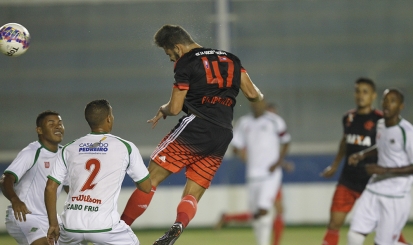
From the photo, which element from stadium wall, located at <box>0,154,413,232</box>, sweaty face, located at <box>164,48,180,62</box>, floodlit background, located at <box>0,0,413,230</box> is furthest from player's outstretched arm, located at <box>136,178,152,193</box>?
stadium wall, located at <box>0,154,413,232</box>

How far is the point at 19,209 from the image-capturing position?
20.1 feet

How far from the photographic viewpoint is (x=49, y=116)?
21.7 feet

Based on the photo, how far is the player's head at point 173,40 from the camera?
20.4 feet

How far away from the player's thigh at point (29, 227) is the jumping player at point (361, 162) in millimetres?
3332

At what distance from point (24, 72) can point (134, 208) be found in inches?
301

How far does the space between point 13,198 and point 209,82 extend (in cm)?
194

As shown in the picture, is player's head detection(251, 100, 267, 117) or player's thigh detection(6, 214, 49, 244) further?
player's head detection(251, 100, 267, 117)

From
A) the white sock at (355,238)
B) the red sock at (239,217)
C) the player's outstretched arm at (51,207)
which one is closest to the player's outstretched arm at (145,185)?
the player's outstretched arm at (51,207)

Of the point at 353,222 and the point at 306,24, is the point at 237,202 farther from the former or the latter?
the point at 353,222

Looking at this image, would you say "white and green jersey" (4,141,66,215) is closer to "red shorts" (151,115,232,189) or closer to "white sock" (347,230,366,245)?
"red shorts" (151,115,232,189)

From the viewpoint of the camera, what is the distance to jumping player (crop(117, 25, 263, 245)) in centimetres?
614

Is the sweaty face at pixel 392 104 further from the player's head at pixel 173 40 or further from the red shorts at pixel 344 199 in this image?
the player's head at pixel 173 40

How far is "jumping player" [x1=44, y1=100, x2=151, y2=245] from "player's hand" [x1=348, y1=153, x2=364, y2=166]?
2.95m

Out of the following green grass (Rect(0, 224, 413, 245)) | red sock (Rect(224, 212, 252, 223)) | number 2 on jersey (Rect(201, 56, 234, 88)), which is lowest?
green grass (Rect(0, 224, 413, 245))
